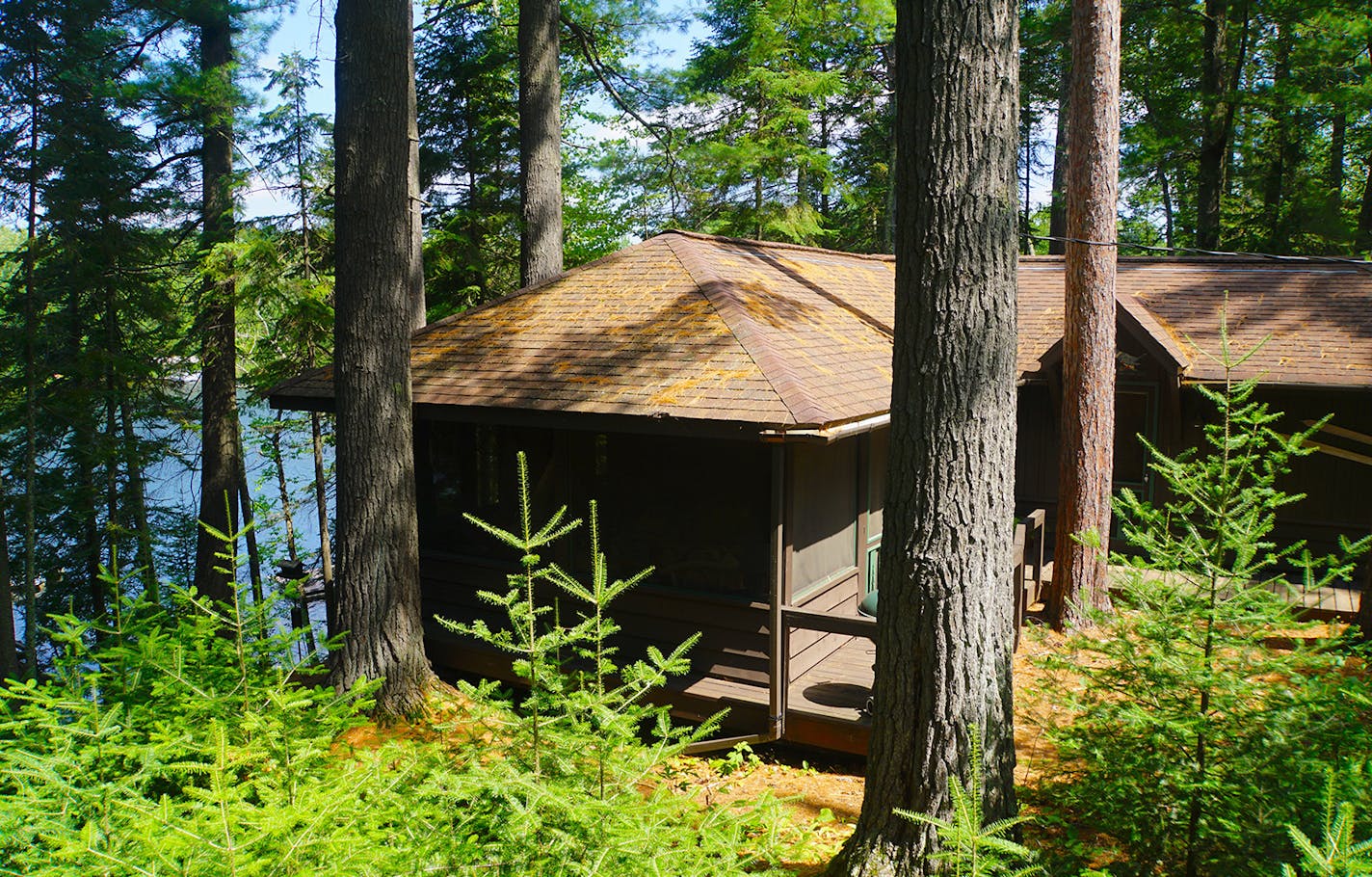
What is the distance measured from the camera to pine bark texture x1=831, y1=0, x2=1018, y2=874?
438cm

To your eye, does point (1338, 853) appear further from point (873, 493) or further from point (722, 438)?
point (873, 493)

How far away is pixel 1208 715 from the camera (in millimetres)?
3941

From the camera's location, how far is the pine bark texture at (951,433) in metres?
4.38

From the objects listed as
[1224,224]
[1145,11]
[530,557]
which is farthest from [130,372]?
[1224,224]

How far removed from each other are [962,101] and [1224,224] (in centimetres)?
2406

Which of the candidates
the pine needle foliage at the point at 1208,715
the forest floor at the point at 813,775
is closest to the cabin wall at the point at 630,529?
the forest floor at the point at 813,775

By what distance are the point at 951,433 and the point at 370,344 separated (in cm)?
543

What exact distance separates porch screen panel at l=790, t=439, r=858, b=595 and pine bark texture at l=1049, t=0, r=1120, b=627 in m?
2.17

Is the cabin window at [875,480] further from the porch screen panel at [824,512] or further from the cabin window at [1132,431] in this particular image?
the cabin window at [1132,431]

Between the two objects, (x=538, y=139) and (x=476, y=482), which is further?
(x=538, y=139)

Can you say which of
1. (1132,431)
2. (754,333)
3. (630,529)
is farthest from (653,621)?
(1132,431)

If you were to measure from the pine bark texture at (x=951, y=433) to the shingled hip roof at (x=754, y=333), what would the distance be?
2307mm

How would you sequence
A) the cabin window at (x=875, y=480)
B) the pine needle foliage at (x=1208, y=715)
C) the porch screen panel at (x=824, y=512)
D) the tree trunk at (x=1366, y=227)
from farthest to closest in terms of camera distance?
the tree trunk at (x=1366, y=227)
the cabin window at (x=875, y=480)
the porch screen panel at (x=824, y=512)
the pine needle foliage at (x=1208, y=715)

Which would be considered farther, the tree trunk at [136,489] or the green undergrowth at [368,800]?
the tree trunk at [136,489]
